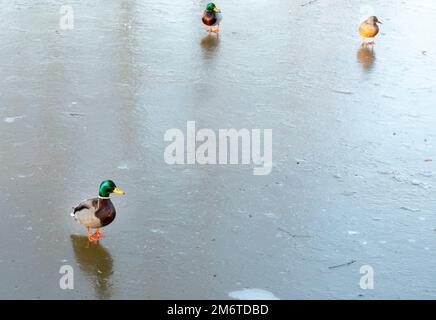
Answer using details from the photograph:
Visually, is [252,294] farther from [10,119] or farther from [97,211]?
[10,119]

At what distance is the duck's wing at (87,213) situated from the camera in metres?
4.52

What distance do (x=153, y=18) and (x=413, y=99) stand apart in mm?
3644

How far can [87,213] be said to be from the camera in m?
4.55

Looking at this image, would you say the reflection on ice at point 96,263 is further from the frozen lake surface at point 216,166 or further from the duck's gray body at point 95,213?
the duck's gray body at point 95,213

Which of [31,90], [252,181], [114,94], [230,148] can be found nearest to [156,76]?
[114,94]

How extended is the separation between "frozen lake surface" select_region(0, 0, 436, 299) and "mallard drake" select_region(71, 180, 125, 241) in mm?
130

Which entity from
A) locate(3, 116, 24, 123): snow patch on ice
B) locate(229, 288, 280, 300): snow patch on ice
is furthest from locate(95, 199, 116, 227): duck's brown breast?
locate(3, 116, 24, 123): snow patch on ice

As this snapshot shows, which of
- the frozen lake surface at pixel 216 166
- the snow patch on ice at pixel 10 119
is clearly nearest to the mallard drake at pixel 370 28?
the frozen lake surface at pixel 216 166

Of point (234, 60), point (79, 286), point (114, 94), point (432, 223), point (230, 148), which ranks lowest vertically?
point (79, 286)

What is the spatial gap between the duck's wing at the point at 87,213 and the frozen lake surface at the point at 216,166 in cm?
14

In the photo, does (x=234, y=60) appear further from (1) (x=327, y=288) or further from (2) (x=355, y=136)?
(1) (x=327, y=288)

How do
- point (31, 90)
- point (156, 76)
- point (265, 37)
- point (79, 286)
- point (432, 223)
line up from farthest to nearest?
point (265, 37)
point (156, 76)
point (31, 90)
point (432, 223)
point (79, 286)

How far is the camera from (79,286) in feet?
13.7

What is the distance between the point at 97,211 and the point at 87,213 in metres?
0.08
